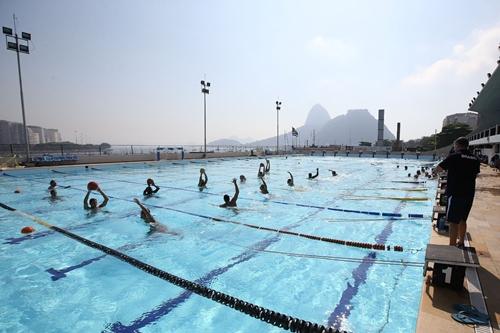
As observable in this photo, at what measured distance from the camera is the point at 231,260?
18.7 ft

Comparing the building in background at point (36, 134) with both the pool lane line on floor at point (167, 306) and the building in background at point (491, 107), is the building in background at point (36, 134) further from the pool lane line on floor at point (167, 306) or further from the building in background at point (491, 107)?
the building in background at point (491, 107)

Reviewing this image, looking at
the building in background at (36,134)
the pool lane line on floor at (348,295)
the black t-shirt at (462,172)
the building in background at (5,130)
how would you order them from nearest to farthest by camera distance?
the black t-shirt at (462,172) → the pool lane line on floor at (348,295) → the building in background at (5,130) → the building in background at (36,134)

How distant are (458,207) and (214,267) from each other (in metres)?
4.10

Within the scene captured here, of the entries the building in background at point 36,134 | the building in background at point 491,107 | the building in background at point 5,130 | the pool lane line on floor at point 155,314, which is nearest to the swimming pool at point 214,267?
the pool lane line on floor at point 155,314

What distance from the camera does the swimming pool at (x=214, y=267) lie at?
389 cm

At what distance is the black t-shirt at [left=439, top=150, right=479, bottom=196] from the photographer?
11.7 ft

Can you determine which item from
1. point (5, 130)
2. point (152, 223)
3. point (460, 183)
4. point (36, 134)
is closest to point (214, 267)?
point (152, 223)

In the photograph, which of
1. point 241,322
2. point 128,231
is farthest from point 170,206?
point 241,322

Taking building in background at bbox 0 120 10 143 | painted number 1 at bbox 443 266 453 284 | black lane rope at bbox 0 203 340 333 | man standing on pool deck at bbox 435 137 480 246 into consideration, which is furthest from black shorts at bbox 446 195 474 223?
building in background at bbox 0 120 10 143

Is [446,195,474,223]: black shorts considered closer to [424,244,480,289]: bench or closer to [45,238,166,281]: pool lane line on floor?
[424,244,480,289]: bench

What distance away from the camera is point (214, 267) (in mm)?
5398

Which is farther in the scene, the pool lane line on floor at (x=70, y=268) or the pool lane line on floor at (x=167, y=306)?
the pool lane line on floor at (x=70, y=268)

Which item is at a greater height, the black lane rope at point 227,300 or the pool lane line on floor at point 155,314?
the black lane rope at point 227,300

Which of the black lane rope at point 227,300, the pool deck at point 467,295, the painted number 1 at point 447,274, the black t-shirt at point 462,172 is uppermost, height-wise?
the black t-shirt at point 462,172
